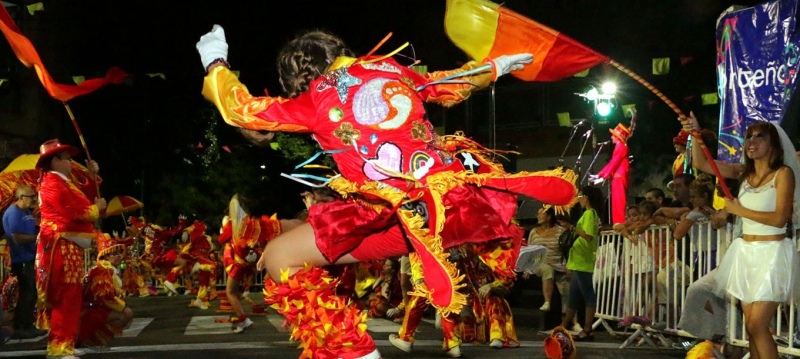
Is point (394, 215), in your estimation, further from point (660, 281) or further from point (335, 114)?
point (660, 281)

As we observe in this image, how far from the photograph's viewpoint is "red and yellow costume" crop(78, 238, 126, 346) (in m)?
8.33

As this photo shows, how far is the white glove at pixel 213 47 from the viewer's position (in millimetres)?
4574

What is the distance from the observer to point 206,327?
11375 millimetres

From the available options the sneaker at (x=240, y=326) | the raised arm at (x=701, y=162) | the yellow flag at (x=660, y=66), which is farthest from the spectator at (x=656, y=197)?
the yellow flag at (x=660, y=66)

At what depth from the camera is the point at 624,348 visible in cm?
854

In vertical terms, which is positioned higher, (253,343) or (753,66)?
(753,66)

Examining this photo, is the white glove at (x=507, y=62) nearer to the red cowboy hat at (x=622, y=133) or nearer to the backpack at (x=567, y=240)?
the backpack at (x=567, y=240)

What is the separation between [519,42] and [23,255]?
24.9 ft

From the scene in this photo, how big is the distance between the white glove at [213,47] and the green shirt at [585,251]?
5840 millimetres

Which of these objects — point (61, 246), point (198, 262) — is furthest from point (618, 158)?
point (198, 262)

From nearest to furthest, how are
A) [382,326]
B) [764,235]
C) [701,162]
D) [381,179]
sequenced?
[381,179] → [764,235] → [701,162] → [382,326]

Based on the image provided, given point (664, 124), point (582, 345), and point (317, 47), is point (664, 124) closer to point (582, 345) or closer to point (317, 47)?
point (582, 345)

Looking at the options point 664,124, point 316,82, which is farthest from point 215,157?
point 316,82

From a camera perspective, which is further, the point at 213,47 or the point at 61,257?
the point at 61,257
